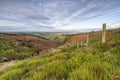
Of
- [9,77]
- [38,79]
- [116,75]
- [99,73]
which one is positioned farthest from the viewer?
[9,77]

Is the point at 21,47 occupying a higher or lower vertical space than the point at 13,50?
higher

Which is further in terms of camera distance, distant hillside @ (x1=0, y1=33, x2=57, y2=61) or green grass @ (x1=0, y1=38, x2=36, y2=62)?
distant hillside @ (x1=0, y1=33, x2=57, y2=61)

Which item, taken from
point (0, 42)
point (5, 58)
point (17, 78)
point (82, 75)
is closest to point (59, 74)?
point (82, 75)

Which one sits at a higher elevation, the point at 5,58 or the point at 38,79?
the point at 38,79

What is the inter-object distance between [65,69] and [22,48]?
3001 centimetres

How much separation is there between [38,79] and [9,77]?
5.23 ft

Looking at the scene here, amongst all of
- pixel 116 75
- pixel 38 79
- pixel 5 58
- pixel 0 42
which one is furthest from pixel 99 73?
pixel 0 42

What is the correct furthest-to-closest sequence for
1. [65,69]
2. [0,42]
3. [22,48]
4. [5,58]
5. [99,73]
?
[0,42] < [22,48] < [5,58] < [65,69] < [99,73]

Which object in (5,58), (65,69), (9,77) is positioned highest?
(65,69)

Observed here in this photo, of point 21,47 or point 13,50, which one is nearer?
point 13,50

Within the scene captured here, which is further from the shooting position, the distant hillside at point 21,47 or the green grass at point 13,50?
the distant hillside at point 21,47

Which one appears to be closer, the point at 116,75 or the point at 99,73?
the point at 116,75

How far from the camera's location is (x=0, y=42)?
3703cm

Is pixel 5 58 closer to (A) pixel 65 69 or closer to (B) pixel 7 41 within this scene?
(B) pixel 7 41
